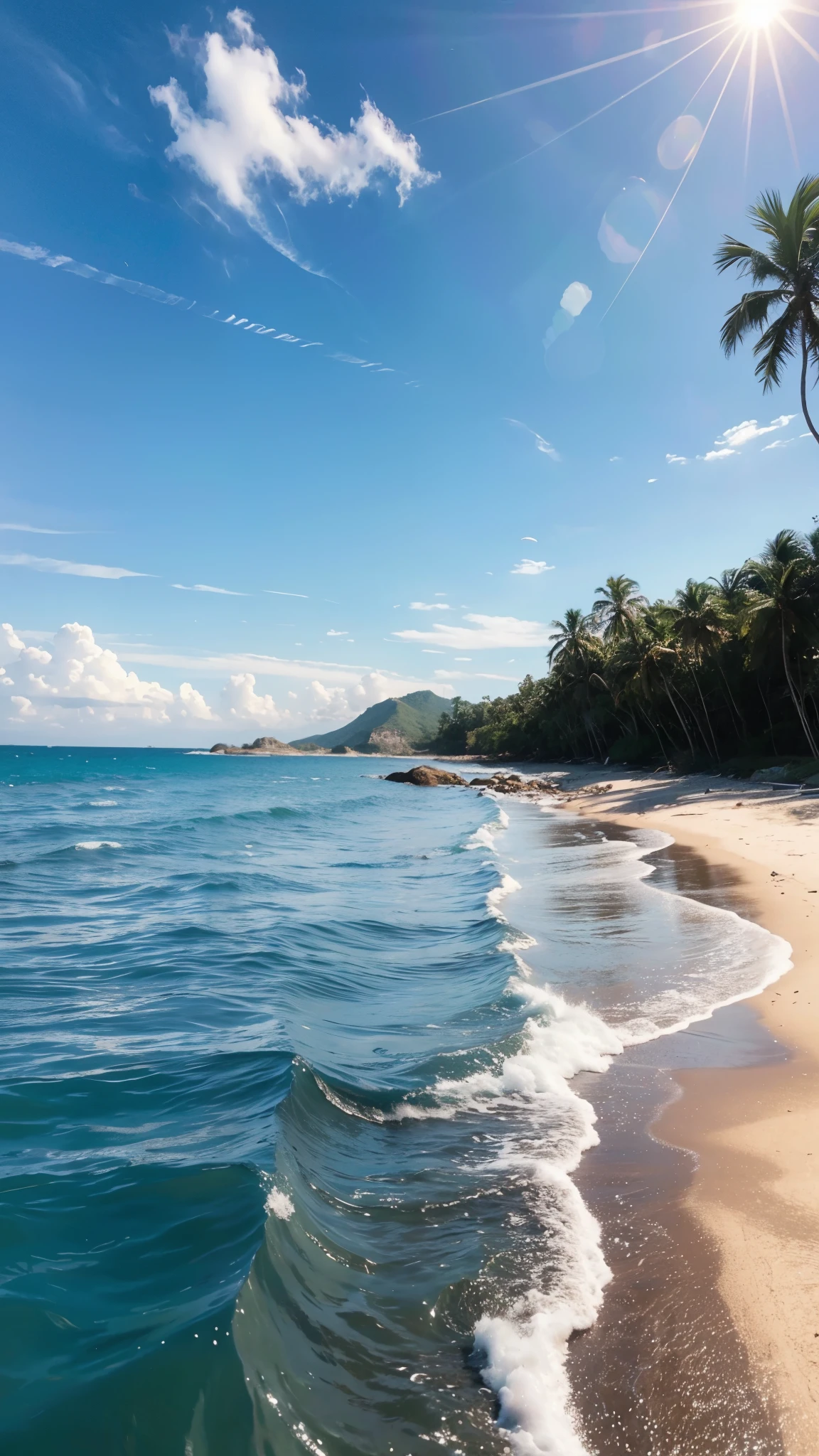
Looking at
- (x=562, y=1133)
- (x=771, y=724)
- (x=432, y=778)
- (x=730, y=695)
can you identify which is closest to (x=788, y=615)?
(x=771, y=724)

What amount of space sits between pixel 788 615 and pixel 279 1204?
30.9 metres

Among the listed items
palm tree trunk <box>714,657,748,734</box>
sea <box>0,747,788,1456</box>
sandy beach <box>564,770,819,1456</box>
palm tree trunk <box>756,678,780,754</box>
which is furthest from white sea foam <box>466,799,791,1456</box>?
palm tree trunk <box>714,657,748,734</box>

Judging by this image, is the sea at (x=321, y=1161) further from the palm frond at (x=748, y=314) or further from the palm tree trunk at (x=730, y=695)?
A: the palm tree trunk at (x=730, y=695)

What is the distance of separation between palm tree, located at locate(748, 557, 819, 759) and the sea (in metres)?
19.4

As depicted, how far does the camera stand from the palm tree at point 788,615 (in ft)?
95.0

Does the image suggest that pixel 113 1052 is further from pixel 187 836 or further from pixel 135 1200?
pixel 187 836

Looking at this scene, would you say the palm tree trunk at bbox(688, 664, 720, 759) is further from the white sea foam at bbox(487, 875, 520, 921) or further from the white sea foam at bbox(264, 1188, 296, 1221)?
the white sea foam at bbox(264, 1188, 296, 1221)

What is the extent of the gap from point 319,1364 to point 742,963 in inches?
300

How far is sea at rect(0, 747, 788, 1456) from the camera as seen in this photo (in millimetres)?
3086

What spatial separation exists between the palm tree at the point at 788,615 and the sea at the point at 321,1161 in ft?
63.7

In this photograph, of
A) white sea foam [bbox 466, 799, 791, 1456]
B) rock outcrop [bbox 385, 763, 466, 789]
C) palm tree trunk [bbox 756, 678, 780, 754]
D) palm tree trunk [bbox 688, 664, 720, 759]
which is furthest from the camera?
rock outcrop [bbox 385, 763, 466, 789]

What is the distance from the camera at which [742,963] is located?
30.2ft

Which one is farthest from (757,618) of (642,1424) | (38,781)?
(38,781)

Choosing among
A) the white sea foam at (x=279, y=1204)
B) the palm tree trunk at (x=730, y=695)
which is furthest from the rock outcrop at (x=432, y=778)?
the white sea foam at (x=279, y=1204)
